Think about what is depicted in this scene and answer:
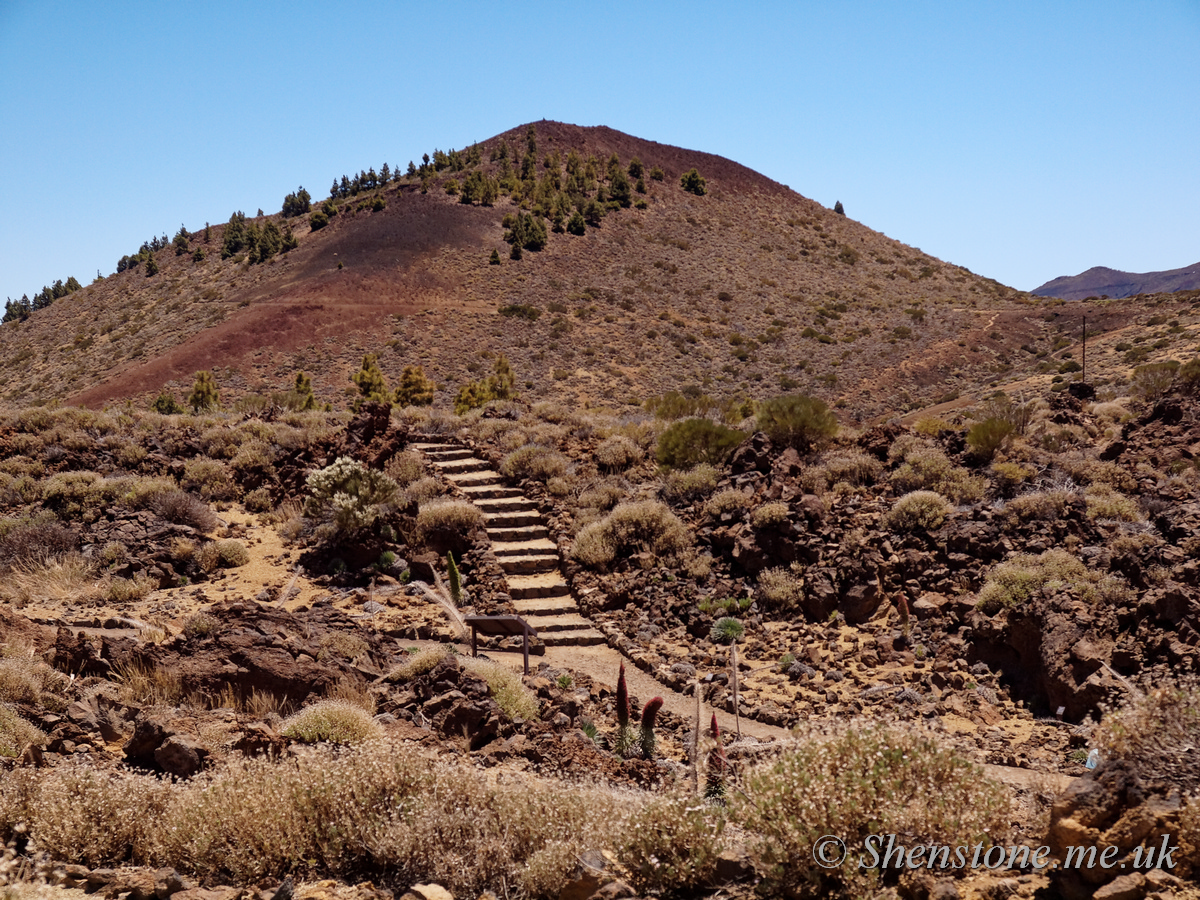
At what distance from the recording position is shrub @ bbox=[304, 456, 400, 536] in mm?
13875

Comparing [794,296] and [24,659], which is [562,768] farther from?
[794,296]

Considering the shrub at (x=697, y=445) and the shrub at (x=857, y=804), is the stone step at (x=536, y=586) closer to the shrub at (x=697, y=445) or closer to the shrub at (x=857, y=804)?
the shrub at (x=697, y=445)

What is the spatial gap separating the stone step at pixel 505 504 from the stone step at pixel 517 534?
0.71m

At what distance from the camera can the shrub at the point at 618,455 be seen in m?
16.4

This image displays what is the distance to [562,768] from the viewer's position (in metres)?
6.11

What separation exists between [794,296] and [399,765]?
49257 millimetres

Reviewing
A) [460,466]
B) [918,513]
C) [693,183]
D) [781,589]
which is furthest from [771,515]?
[693,183]

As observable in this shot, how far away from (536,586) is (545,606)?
566 millimetres

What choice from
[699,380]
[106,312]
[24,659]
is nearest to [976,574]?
[24,659]

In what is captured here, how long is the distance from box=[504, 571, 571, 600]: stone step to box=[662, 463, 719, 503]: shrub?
2.69 meters

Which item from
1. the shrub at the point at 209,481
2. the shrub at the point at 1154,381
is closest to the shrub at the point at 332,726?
the shrub at the point at 209,481

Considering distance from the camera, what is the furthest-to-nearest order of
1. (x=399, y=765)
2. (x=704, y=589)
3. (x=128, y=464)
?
(x=128, y=464) → (x=704, y=589) → (x=399, y=765)

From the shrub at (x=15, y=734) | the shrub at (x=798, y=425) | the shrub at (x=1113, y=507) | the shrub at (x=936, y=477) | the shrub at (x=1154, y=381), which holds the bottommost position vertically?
the shrub at (x=15, y=734)

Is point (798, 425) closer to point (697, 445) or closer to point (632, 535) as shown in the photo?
point (697, 445)
